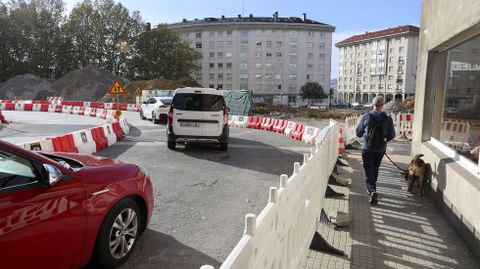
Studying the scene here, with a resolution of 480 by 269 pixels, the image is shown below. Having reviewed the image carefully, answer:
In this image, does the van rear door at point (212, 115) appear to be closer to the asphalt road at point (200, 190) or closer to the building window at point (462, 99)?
the asphalt road at point (200, 190)

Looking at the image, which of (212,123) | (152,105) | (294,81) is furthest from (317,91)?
(212,123)

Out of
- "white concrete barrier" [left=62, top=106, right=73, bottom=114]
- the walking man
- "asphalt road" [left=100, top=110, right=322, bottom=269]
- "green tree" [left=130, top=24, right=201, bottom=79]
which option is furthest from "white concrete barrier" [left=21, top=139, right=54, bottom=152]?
"green tree" [left=130, top=24, right=201, bottom=79]

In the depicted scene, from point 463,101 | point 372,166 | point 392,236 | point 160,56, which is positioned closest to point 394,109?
point 463,101

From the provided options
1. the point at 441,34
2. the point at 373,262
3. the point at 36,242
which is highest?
the point at 441,34

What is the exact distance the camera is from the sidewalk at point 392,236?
4469mm

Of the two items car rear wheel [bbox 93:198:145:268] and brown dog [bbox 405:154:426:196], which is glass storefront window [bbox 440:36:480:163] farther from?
car rear wheel [bbox 93:198:145:268]

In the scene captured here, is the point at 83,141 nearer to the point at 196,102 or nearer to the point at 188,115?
the point at 188,115

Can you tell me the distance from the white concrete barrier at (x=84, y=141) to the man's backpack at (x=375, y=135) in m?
7.62

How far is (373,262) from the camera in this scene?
445 centimetres

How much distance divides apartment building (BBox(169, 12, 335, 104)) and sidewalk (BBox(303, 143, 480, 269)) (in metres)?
91.2

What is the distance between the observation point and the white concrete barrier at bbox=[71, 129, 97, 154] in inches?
421

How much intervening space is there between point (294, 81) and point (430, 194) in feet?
314

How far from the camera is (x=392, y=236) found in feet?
17.3

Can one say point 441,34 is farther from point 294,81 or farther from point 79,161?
point 294,81
